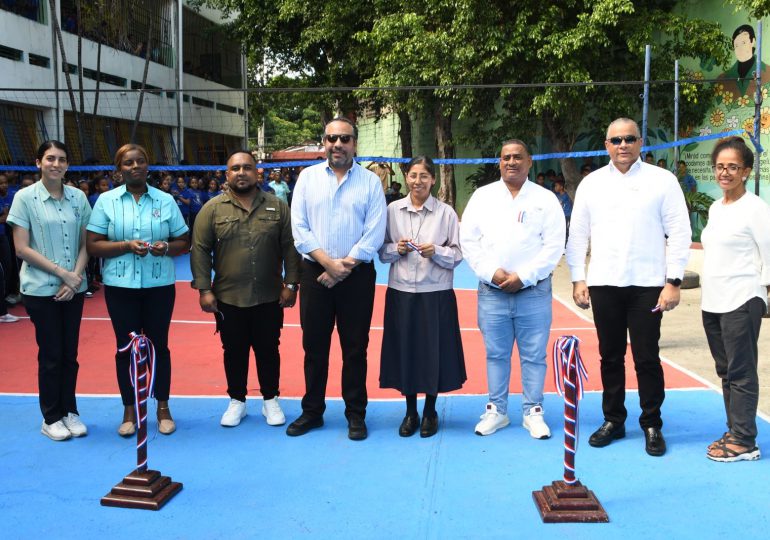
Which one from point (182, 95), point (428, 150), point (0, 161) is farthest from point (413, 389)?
point (182, 95)

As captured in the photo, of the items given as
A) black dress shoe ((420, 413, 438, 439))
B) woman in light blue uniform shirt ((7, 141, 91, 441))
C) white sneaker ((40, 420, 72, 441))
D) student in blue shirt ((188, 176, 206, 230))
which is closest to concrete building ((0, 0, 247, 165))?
student in blue shirt ((188, 176, 206, 230))

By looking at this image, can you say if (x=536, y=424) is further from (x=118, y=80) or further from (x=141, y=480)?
(x=118, y=80)

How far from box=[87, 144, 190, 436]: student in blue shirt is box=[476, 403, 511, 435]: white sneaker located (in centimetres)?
193

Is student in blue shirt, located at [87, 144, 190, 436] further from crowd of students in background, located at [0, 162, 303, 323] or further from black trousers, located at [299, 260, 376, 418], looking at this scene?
black trousers, located at [299, 260, 376, 418]

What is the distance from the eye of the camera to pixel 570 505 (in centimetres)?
348

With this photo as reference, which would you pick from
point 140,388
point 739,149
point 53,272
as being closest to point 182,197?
point 53,272

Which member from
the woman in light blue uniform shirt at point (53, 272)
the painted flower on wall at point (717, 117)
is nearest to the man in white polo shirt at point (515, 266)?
the woman in light blue uniform shirt at point (53, 272)

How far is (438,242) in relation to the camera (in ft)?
15.1

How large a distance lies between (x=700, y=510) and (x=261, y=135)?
1861 inches

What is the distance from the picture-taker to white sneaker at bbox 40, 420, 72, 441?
4535mm

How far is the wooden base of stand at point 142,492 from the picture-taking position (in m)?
3.61

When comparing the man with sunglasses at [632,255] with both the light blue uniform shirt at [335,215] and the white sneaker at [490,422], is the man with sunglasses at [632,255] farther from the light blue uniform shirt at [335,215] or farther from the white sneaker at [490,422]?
the light blue uniform shirt at [335,215]

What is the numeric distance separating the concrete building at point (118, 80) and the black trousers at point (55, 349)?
20.1 ft

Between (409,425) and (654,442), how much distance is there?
4.70ft
